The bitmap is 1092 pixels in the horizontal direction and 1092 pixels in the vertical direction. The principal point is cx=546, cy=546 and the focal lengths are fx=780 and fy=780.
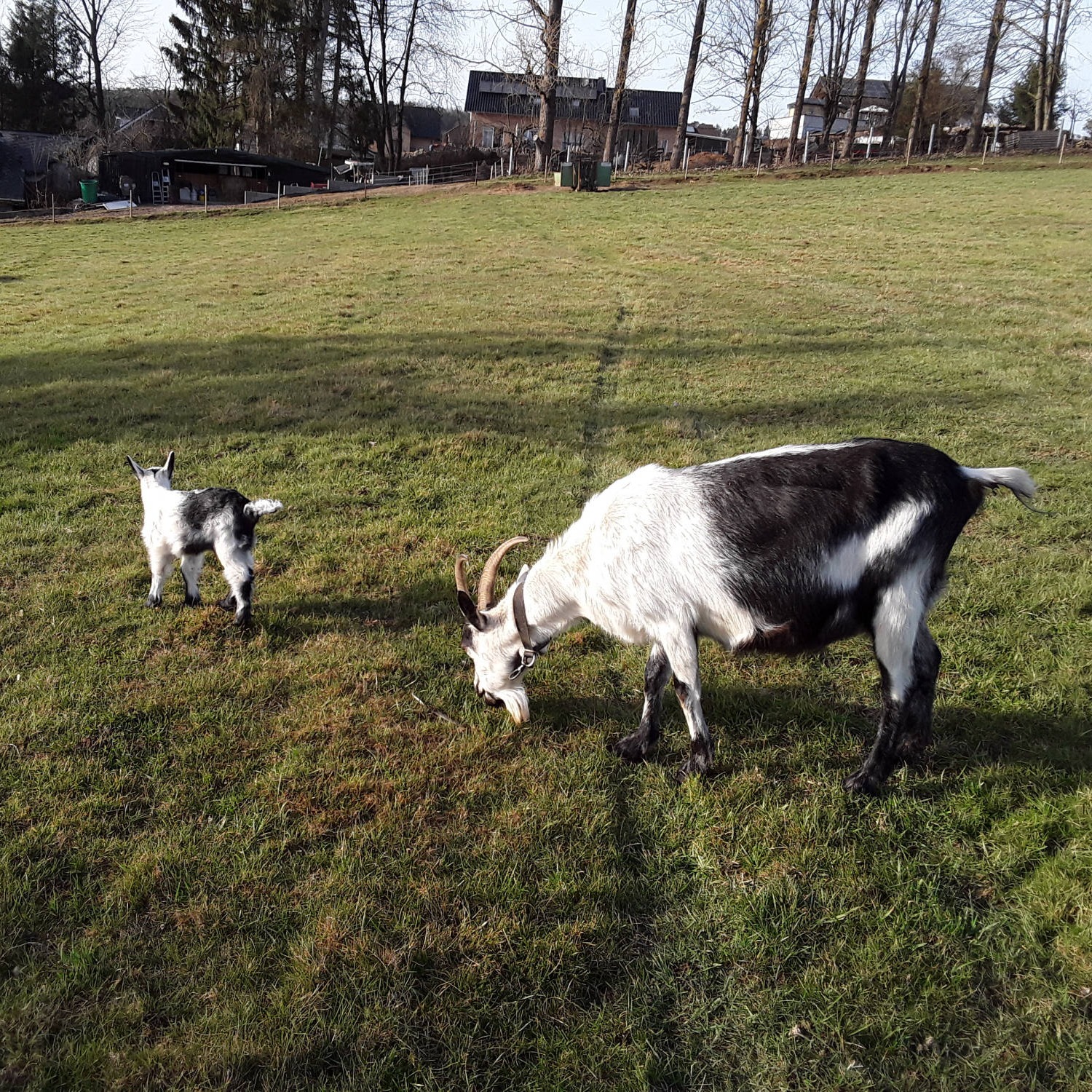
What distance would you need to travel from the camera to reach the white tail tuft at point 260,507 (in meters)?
5.08

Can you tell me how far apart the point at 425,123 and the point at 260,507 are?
8444 centimetres

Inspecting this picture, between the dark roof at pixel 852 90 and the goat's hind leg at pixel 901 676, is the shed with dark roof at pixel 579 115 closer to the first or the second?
the dark roof at pixel 852 90

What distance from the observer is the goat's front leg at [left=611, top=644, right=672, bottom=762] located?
429 cm

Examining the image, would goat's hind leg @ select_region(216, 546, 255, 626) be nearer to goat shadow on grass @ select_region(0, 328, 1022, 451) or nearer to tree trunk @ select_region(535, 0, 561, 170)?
goat shadow on grass @ select_region(0, 328, 1022, 451)

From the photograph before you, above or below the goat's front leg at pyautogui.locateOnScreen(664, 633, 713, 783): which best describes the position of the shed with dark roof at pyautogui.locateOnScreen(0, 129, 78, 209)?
above

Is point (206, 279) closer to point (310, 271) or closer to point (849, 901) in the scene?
point (310, 271)

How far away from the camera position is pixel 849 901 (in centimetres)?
336

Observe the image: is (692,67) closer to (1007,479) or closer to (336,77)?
(336,77)

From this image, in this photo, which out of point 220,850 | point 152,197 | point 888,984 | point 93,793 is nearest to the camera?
point 888,984

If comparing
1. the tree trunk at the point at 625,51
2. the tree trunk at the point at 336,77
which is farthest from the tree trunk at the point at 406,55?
the tree trunk at the point at 625,51

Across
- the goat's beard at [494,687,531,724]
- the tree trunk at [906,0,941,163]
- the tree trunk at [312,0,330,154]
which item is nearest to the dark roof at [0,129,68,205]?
the tree trunk at [312,0,330,154]

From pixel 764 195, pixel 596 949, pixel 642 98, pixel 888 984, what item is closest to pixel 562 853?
pixel 596 949

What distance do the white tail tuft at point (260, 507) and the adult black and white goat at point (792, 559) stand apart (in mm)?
1852

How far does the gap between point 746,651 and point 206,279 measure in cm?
1939
